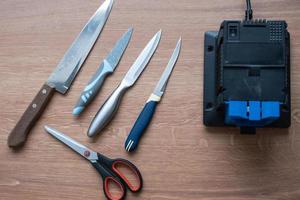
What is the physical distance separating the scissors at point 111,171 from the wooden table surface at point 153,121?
1 centimetres

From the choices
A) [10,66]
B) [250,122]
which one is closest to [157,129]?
[250,122]

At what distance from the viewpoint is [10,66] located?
2.37ft

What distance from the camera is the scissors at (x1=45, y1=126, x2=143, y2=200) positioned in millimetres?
660

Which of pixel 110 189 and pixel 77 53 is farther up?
pixel 77 53

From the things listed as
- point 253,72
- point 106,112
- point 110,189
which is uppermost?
point 253,72

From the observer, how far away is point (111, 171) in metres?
0.67

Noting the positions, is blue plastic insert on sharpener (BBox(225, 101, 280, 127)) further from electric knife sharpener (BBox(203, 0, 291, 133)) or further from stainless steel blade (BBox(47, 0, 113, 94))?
stainless steel blade (BBox(47, 0, 113, 94))

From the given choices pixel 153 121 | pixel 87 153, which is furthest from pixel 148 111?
pixel 87 153

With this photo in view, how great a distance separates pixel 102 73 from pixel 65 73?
0.21ft

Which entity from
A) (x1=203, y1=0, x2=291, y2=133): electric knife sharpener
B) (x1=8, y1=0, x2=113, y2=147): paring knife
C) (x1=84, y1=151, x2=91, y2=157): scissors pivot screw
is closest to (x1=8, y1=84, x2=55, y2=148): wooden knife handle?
(x1=8, y1=0, x2=113, y2=147): paring knife

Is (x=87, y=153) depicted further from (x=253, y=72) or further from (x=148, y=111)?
(x=253, y=72)

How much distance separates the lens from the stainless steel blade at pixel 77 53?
0.70 meters

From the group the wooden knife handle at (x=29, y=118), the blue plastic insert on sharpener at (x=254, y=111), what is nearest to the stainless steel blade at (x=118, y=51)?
the wooden knife handle at (x=29, y=118)

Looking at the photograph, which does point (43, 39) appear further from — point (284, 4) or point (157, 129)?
point (284, 4)
